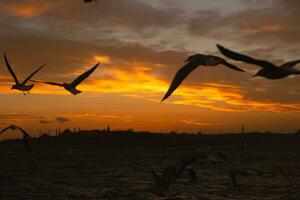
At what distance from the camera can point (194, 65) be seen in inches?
93.5

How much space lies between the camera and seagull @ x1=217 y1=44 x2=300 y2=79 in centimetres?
217

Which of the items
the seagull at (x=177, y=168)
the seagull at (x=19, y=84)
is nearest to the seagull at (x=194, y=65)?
the seagull at (x=177, y=168)

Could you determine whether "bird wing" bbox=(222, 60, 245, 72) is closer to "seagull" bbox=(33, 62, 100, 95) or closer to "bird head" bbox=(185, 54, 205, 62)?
"bird head" bbox=(185, 54, 205, 62)

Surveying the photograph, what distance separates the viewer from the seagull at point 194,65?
7.49ft

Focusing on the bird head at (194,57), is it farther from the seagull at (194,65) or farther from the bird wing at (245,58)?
the bird wing at (245,58)

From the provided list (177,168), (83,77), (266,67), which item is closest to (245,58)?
(266,67)

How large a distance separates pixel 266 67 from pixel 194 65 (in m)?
0.34

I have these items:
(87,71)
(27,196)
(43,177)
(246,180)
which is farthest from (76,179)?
(87,71)

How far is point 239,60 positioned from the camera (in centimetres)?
221

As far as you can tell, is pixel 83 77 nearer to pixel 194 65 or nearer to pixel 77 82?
pixel 77 82

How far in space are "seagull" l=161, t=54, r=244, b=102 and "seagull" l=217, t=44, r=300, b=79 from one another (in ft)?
0.27

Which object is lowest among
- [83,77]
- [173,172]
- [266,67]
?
[173,172]

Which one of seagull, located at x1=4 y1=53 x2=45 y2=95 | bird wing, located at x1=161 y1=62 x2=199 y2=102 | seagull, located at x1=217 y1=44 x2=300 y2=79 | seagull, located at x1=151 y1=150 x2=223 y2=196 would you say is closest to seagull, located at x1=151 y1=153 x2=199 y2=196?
seagull, located at x1=151 y1=150 x2=223 y2=196

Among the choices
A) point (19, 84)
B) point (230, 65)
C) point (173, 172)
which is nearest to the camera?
point (230, 65)
